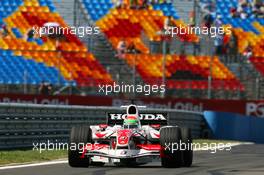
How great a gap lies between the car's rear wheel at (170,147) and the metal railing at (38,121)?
4247mm

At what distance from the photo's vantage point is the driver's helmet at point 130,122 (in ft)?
38.5

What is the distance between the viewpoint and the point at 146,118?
12.7 metres

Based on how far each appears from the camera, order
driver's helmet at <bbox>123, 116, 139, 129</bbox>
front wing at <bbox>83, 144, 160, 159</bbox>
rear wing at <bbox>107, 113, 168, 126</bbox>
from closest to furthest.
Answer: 1. front wing at <bbox>83, 144, 160, 159</bbox>
2. driver's helmet at <bbox>123, 116, 139, 129</bbox>
3. rear wing at <bbox>107, 113, 168, 126</bbox>

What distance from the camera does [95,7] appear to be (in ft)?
109

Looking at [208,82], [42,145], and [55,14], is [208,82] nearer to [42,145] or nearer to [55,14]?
[55,14]

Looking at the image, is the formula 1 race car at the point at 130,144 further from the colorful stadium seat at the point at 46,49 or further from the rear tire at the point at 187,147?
the colorful stadium seat at the point at 46,49

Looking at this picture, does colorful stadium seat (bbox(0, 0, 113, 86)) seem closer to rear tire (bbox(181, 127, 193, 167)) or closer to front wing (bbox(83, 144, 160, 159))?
rear tire (bbox(181, 127, 193, 167))

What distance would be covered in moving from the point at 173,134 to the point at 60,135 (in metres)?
7.21

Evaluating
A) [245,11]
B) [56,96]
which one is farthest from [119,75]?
[245,11]

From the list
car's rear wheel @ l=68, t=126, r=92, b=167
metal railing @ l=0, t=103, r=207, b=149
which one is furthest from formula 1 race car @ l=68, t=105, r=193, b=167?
metal railing @ l=0, t=103, r=207, b=149

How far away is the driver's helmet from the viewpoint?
1173cm

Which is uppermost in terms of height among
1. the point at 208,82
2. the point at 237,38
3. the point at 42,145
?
the point at 237,38

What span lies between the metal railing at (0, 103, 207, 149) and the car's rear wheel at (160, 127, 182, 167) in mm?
4247

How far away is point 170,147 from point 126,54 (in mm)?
19208
